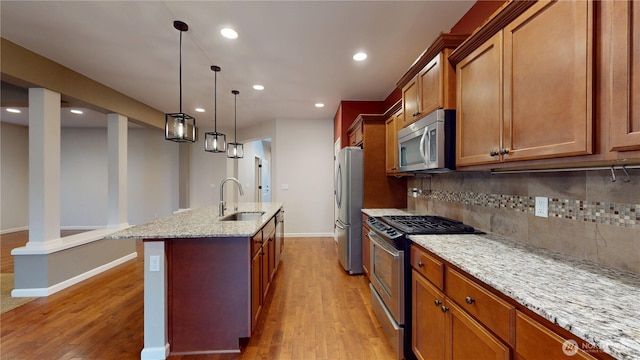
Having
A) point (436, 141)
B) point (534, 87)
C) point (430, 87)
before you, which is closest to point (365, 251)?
point (436, 141)

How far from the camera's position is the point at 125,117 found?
4.34 metres

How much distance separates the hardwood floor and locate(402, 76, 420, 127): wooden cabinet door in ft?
6.24

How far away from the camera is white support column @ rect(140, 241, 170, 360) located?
190 centimetres

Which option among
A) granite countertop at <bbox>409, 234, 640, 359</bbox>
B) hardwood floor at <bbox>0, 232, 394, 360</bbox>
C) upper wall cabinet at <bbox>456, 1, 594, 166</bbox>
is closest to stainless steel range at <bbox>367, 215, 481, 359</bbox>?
hardwood floor at <bbox>0, 232, 394, 360</bbox>

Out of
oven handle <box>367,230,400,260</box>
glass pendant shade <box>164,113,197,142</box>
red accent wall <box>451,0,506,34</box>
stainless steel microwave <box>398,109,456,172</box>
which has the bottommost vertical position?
oven handle <box>367,230,400,260</box>

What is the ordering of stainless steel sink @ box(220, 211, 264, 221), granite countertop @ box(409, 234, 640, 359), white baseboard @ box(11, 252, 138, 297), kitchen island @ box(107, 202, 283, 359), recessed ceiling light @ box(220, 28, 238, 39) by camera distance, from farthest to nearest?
stainless steel sink @ box(220, 211, 264, 221) → white baseboard @ box(11, 252, 138, 297) → recessed ceiling light @ box(220, 28, 238, 39) → kitchen island @ box(107, 202, 283, 359) → granite countertop @ box(409, 234, 640, 359)

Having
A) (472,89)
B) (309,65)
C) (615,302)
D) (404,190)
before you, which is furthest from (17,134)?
(615,302)

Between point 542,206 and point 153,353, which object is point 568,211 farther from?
point 153,353

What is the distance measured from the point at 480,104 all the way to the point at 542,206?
679 millimetres

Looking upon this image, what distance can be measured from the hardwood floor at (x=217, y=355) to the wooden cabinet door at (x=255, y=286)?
22cm

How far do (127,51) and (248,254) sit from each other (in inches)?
105

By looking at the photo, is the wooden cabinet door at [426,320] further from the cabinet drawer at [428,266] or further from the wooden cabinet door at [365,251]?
the wooden cabinet door at [365,251]

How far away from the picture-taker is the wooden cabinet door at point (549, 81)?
974 mm

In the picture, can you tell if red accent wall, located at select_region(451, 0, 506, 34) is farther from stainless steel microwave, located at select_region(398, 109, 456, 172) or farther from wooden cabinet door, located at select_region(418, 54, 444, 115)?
stainless steel microwave, located at select_region(398, 109, 456, 172)
